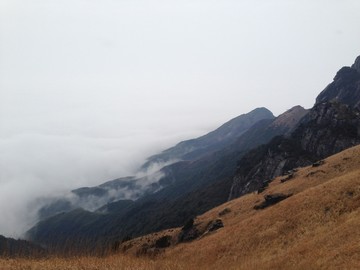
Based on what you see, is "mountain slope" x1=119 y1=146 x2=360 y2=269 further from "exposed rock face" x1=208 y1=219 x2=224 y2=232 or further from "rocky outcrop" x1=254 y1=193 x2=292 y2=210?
"rocky outcrop" x1=254 y1=193 x2=292 y2=210

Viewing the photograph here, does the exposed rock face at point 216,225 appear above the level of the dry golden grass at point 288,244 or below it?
below

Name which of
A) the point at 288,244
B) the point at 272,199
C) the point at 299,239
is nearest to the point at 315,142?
the point at 272,199

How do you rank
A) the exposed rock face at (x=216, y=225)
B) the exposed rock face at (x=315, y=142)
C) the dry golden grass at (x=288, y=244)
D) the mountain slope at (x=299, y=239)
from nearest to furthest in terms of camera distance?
the dry golden grass at (x=288, y=244) < the mountain slope at (x=299, y=239) < the exposed rock face at (x=216, y=225) < the exposed rock face at (x=315, y=142)

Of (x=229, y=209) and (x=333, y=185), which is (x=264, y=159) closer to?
(x=229, y=209)

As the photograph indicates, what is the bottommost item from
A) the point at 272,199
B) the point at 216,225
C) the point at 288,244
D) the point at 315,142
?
the point at 216,225

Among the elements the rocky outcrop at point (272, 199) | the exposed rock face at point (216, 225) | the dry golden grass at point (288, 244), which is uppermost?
the dry golden grass at point (288, 244)

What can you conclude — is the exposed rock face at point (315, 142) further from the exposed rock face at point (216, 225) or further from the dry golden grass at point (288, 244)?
the dry golden grass at point (288, 244)

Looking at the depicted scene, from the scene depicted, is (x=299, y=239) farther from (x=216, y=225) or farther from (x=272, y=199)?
(x=216, y=225)

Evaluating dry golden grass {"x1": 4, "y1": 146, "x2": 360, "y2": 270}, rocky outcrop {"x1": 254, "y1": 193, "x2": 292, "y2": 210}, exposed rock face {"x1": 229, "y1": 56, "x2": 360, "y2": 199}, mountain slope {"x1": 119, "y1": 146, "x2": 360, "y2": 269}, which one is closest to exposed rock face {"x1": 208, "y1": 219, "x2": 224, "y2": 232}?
rocky outcrop {"x1": 254, "y1": 193, "x2": 292, "y2": 210}

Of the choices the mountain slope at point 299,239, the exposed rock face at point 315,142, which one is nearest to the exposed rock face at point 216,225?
the mountain slope at point 299,239

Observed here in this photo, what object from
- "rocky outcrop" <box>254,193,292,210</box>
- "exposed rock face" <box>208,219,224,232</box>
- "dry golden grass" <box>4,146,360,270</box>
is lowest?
"exposed rock face" <box>208,219,224,232</box>

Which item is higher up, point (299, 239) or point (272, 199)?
point (299, 239)

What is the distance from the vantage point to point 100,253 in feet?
59.8

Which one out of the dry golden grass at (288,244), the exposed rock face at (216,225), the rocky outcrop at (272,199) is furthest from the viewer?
the exposed rock face at (216,225)
